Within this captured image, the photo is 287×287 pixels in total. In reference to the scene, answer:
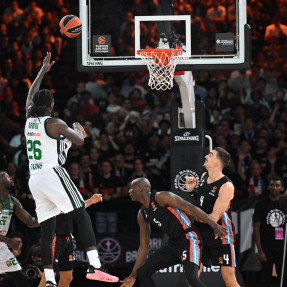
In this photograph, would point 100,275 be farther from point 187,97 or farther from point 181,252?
point 187,97

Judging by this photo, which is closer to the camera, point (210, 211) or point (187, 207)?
point (187, 207)

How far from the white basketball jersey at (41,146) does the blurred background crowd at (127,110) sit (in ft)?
11.2

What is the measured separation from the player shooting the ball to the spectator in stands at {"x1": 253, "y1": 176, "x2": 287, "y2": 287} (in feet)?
15.7

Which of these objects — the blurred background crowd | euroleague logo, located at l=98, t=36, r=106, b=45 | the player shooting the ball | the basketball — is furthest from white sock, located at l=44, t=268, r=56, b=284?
the blurred background crowd

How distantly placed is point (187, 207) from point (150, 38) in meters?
3.05

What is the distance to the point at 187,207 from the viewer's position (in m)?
8.51

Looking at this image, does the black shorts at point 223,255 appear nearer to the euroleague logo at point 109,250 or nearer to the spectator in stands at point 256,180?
the euroleague logo at point 109,250

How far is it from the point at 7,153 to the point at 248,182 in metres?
4.58

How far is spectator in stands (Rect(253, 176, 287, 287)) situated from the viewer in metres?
11.9

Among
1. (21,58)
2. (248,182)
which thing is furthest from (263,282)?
(21,58)

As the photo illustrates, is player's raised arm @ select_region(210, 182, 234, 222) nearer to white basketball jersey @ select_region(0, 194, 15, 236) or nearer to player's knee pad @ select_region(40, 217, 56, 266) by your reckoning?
player's knee pad @ select_region(40, 217, 56, 266)

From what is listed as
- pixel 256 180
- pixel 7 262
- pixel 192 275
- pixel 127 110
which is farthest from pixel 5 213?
pixel 127 110

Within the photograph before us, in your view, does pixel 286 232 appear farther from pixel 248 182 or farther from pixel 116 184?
pixel 116 184

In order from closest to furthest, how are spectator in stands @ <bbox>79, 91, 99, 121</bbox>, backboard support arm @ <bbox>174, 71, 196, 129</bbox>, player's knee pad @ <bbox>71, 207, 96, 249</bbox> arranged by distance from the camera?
player's knee pad @ <bbox>71, 207, 96, 249</bbox> < backboard support arm @ <bbox>174, 71, 196, 129</bbox> < spectator in stands @ <bbox>79, 91, 99, 121</bbox>
